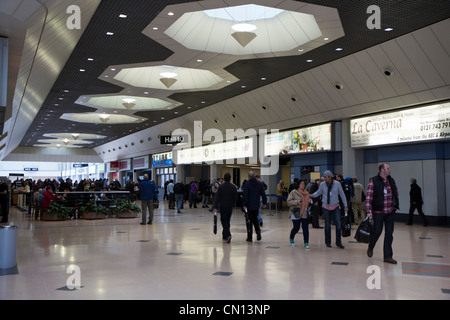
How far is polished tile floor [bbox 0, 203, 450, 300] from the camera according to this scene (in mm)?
4559

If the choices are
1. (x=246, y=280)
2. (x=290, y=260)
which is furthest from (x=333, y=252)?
(x=246, y=280)

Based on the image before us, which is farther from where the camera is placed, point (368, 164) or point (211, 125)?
point (211, 125)

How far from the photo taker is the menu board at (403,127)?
1246 cm

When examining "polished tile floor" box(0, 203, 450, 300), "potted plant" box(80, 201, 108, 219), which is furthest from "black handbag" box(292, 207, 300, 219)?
"potted plant" box(80, 201, 108, 219)

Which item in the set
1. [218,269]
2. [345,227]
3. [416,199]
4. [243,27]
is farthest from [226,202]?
[416,199]

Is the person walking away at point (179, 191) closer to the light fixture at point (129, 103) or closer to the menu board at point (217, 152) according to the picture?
the menu board at point (217, 152)

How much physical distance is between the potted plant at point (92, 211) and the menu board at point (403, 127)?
9.94m

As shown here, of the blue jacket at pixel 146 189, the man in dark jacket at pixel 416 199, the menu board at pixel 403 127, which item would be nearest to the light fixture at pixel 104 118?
the blue jacket at pixel 146 189

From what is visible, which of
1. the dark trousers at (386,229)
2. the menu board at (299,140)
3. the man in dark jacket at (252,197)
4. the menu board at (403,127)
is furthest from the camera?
the menu board at (299,140)

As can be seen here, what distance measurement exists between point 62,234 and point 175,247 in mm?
3881

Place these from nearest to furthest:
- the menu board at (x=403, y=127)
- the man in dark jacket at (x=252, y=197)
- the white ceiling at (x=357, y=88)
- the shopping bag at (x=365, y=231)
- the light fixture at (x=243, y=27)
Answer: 1. the shopping bag at (x=365, y=231)
2. the man in dark jacket at (x=252, y=197)
3. the white ceiling at (x=357, y=88)
4. the light fixture at (x=243, y=27)
5. the menu board at (x=403, y=127)

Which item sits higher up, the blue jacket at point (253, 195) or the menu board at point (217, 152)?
the menu board at point (217, 152)

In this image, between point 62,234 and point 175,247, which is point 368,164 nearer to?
point 175,247
